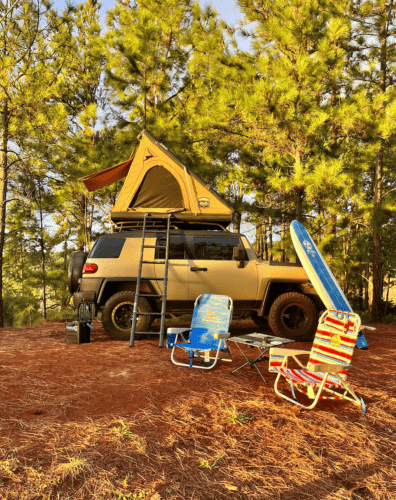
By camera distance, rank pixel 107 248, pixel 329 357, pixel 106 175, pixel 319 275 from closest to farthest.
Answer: pixel 329 357 < pixel 319 275 < pixel 107 248 < pixel 106 175

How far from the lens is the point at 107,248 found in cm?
717

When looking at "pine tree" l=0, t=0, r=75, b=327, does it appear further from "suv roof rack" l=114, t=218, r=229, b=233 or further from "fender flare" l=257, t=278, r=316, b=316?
"fender flare" l=257, t=278, r=316, b=316

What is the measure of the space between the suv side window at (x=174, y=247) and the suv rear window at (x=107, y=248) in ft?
2.31

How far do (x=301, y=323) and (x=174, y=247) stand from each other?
109 inches

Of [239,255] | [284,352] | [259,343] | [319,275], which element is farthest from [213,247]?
[284,352]

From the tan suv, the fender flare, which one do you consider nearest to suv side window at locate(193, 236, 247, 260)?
the tan suv

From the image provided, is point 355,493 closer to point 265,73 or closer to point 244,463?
point 244,463

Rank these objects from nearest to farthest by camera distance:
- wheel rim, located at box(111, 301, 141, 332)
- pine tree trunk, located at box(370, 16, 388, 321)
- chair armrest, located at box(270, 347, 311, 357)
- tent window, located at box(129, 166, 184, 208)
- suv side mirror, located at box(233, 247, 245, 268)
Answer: chair armrest, located at box(270, 347, 311, 357) → suv side mirror, located at box(233, 247, 245, 268) → wheel rim, located at box(111, 301, 141, 332) → tent window, located at box(129, 166, 184, 208) → pine tree trunk, located at box(370, 16, 388, 321)

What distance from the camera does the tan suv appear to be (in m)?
6.97

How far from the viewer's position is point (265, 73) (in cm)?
1006

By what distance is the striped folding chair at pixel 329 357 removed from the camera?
3826 mm

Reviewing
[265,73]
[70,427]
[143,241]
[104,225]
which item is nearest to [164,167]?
[143,241]

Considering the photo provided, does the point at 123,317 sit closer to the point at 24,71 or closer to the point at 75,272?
the point at 75,272

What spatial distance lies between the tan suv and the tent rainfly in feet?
2.45
